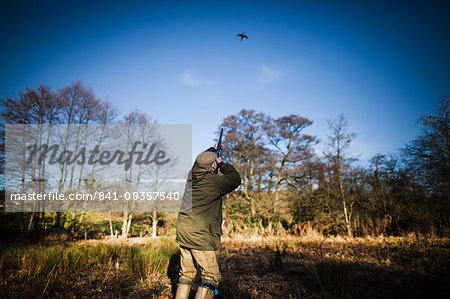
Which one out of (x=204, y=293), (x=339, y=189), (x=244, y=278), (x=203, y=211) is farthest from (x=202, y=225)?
(x=339, y=189)

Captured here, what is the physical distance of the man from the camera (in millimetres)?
2594

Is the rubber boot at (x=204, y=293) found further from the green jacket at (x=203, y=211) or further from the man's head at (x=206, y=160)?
the man's head at (x=206, y=160)

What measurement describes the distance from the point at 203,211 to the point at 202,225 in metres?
0.18

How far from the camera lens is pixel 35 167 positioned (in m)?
11.6

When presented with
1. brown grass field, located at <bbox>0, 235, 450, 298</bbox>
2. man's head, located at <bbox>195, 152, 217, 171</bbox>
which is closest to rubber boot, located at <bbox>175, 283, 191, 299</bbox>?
brown grass field, located at <bbox>0, 235, 450, 298</bbox>

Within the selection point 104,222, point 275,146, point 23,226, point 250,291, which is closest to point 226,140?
point 275,146

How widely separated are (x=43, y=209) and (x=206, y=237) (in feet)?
47.2

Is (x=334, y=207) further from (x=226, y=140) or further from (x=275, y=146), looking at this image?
(x=226, y=140)

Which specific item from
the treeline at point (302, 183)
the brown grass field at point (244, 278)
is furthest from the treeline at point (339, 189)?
the brown grass field at point (244, 278)

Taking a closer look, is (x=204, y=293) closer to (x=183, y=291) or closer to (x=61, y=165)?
(x=183, y=291)

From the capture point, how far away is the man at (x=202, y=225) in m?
2.59

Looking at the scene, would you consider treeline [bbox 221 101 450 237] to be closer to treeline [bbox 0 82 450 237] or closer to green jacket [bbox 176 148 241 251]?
treeline [bbox 0 82 450 237]

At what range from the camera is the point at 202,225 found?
270 centimetres

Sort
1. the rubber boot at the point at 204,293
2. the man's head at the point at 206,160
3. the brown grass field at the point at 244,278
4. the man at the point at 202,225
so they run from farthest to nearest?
1. the man's head at the point at 206,160
2. the man at the point at 202,225
3. the rubber boot at the point at 204,293
4. the brown grass field at the point at 244,278
